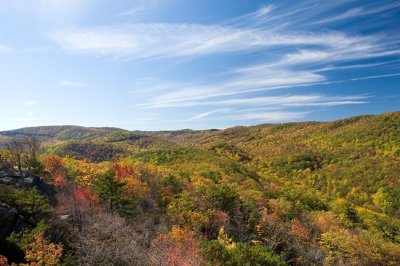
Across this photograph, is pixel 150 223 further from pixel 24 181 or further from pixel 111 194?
pixel 24 181

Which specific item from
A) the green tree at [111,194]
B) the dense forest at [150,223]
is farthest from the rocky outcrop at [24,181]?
the green tree at [111,194]

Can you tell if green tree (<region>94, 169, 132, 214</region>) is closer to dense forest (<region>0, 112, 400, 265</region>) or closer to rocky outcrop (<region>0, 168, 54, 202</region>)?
dense forest (<region>0, 112, 400, 265</region>)

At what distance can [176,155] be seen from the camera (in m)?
144

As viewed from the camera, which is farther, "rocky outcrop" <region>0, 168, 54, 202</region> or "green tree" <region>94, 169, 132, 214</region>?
"green tree" <region>94, 169, 132, 214</region>

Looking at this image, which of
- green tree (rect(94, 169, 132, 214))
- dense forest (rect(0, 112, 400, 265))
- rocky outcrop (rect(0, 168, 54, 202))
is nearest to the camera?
dense forest (rect(0, 112, 400, 265))

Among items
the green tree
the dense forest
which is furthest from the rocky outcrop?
the green tree

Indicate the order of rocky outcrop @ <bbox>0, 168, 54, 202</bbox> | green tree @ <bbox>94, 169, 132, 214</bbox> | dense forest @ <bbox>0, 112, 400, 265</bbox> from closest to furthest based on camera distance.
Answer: dense forest @ <bbox>0, 112, 400, 265</bbox>, rocky outcrop @ <bbox>0, 168, 54, 202</bbox>, green tree @ <bbox>94, 169, 132, 214</bbox>

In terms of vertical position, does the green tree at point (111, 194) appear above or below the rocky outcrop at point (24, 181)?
below

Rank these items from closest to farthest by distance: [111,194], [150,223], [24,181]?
[24,181] < [150,223] < [111,194]

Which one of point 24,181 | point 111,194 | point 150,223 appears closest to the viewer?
point 24,181

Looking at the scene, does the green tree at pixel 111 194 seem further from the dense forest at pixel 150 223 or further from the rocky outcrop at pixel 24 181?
the rocky outcrop at pixel 24 181

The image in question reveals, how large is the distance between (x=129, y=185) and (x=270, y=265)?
31.5 m

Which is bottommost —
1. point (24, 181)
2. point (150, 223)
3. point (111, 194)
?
point (150, 223)

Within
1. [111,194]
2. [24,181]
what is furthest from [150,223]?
[24,181]
